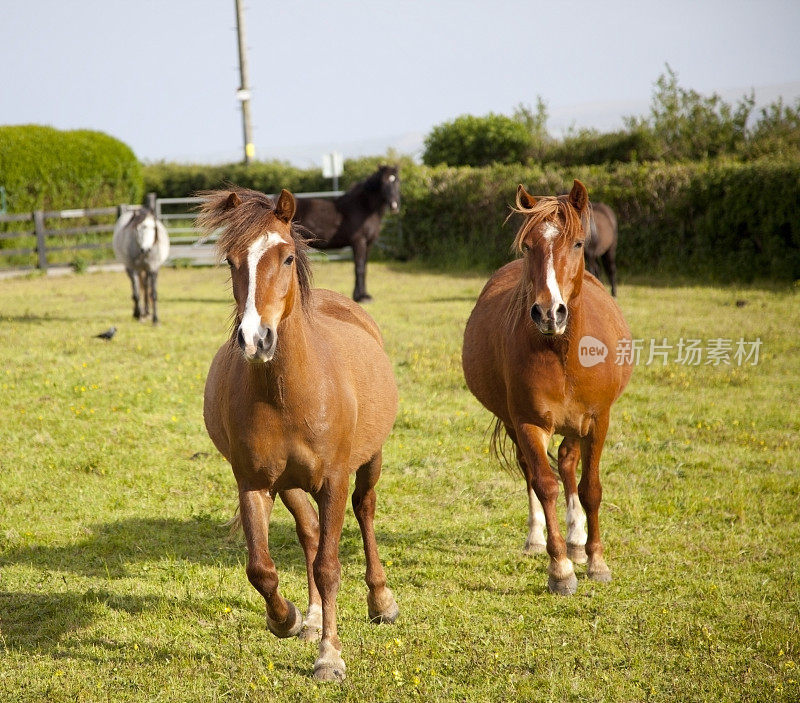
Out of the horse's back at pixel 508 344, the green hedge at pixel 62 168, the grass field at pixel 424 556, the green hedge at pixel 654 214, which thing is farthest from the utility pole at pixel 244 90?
the horse's back at pixel 508 344

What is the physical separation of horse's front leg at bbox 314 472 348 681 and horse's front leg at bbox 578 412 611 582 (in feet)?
6.13

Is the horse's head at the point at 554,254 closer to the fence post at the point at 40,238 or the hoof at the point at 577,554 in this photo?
the hoof at the point at 577,554

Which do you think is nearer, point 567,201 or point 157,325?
point 567,201

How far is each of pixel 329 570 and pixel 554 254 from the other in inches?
85.0

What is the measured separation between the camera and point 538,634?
4527 mm

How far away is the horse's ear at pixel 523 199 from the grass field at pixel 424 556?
2402mm

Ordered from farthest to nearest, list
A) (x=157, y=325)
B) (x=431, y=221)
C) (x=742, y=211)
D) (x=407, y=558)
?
(x=431, y=221), (x=742, y=211), (x=157, y=325), (x=407, y=558)

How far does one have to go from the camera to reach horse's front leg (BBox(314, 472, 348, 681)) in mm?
4025

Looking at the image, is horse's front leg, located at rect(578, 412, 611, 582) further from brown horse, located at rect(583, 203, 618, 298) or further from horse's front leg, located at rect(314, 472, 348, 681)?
brown horse, located at rect(583, 203, 618, 298)

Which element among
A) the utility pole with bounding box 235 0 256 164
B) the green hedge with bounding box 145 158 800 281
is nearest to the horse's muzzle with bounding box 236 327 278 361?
the green hedge with bounding box 145 158 800 281

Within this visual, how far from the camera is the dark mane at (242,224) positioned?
3.63m

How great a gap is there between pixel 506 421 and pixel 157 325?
9651 mm

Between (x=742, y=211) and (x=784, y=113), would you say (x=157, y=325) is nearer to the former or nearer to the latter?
(x=742, y=211)

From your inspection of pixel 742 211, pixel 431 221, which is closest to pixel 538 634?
pixel 742 211
